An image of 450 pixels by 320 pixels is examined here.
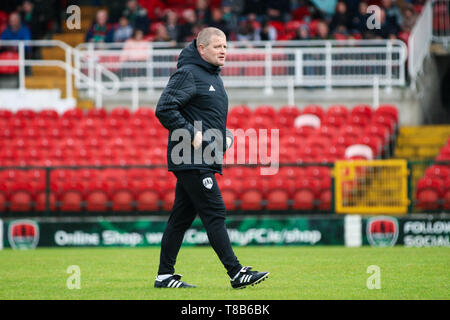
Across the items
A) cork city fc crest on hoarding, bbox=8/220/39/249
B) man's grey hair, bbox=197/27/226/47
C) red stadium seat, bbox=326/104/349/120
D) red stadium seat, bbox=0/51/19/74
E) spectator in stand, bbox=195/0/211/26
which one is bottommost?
cork city fc crest on hoarding, bbox=8/220/39/249

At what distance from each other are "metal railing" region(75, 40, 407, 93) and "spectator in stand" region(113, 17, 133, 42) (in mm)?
893

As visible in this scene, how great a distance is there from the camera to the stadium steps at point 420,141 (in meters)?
18.6

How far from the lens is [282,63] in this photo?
67.8 ft

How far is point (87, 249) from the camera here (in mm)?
14453

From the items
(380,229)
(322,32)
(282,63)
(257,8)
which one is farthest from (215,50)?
(257,8)

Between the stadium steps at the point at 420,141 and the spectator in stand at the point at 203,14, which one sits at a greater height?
the spectator in stand at the point at 203,14

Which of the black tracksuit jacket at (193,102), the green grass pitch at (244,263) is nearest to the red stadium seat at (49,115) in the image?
the green grass pitch at (244,263)

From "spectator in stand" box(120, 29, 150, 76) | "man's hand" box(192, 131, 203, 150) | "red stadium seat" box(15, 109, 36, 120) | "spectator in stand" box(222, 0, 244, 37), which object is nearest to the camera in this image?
"man's hand" box(192, 131, 203, 150)

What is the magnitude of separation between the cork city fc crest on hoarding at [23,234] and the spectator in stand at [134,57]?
6.91 meters

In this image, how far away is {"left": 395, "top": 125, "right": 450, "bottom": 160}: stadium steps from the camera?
734 inches

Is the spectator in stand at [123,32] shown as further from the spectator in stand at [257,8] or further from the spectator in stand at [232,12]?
the spectator in stand at [257,8]

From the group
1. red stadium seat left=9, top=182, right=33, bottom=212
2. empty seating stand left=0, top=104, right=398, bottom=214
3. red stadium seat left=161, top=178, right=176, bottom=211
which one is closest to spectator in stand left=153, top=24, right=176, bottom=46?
empty seating stand left=0, top=104, right=398, bottom=214

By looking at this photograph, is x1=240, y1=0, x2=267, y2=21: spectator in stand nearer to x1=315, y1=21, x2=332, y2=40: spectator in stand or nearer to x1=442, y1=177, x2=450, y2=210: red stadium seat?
x1=315, y1=21, x2=332, y2=40: spectator in stand

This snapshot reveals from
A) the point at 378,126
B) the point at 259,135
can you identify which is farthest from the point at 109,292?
the point at 378,126
